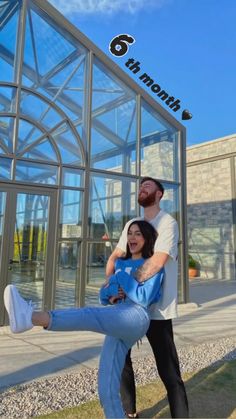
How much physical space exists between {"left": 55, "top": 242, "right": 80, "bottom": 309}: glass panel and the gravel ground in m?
2.26

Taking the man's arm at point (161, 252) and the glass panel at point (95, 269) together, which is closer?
the man's arm at point (161, 252)

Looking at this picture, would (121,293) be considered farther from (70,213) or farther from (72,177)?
(72,177)

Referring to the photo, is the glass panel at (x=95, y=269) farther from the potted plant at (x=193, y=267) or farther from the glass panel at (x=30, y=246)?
the potted plant at (x=193, y=267)

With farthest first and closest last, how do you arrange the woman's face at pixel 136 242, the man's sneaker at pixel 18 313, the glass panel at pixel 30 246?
the glass panel at pixel 30 246 → the woman's face at pixel 136 242 → the man's sneaker at pixel 18 313

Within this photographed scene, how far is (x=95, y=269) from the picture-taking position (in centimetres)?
626

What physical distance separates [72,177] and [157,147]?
2.25 meters

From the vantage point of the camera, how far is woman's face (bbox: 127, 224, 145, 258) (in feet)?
7.13

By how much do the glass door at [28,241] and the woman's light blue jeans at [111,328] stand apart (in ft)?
12.0

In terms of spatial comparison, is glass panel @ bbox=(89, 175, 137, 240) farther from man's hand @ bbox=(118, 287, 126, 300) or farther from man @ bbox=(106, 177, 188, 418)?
man's hand @ bbox=(118, 287, 126, 300)

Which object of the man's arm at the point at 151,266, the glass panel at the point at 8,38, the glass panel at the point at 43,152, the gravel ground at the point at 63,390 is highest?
the glass panel at the point at 8,38

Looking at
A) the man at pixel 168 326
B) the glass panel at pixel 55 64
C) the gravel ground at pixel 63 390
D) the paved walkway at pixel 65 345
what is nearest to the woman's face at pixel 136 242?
the man at pixel 168 326

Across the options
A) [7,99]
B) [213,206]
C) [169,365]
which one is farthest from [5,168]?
[213,206]

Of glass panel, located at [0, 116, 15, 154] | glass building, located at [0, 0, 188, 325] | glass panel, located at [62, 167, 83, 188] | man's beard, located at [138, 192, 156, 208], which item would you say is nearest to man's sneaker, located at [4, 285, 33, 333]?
man's beard, located at [138, 192, 156, 208]

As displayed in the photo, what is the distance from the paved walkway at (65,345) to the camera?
138 inches
